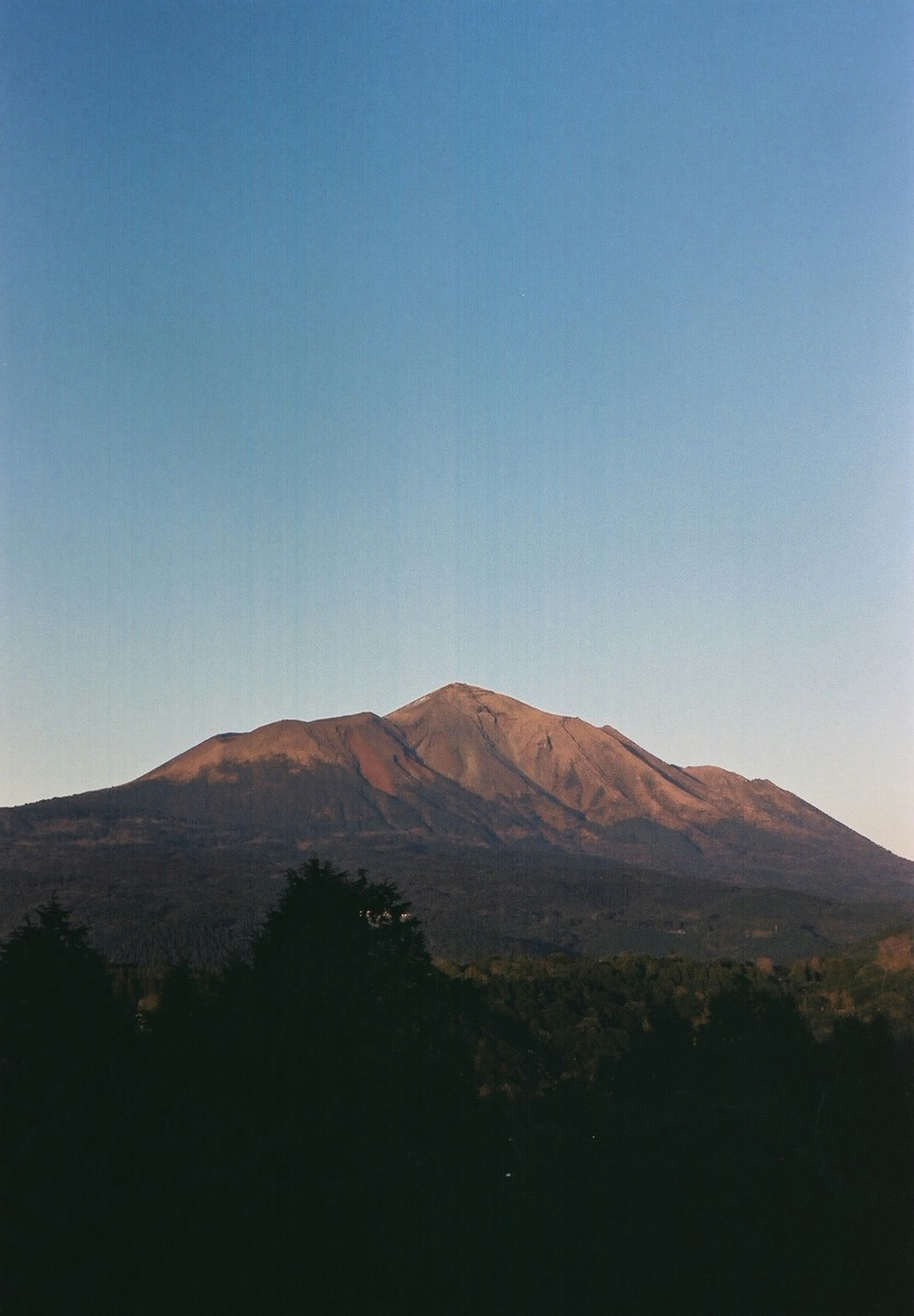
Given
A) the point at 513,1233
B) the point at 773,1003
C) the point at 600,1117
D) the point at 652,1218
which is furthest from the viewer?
the point at 773,1003

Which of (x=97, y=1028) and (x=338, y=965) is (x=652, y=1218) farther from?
(x=97, y=1028)

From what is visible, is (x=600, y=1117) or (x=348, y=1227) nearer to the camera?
(x=348, y=1227)

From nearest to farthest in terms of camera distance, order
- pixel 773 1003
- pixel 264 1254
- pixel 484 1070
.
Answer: pixel 264 1254
pixel 484 1070
pixel 773 1003

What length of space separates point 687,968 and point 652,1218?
60.9m

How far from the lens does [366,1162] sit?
71.2 ft

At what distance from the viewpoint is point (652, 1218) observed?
26.7 m

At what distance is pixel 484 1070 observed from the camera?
5522 centimetres

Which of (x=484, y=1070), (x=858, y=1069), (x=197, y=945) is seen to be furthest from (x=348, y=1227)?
(x=197, y=945)

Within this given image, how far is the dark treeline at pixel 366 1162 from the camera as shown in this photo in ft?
57.0

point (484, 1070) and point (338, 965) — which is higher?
Answer: point (338, 965)

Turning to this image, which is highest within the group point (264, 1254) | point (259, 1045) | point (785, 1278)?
point (259, 1045)

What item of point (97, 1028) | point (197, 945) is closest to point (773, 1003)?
point (97, 1028)

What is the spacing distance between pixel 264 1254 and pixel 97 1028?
15.1 feet

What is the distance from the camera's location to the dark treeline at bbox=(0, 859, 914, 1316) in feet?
57.0
